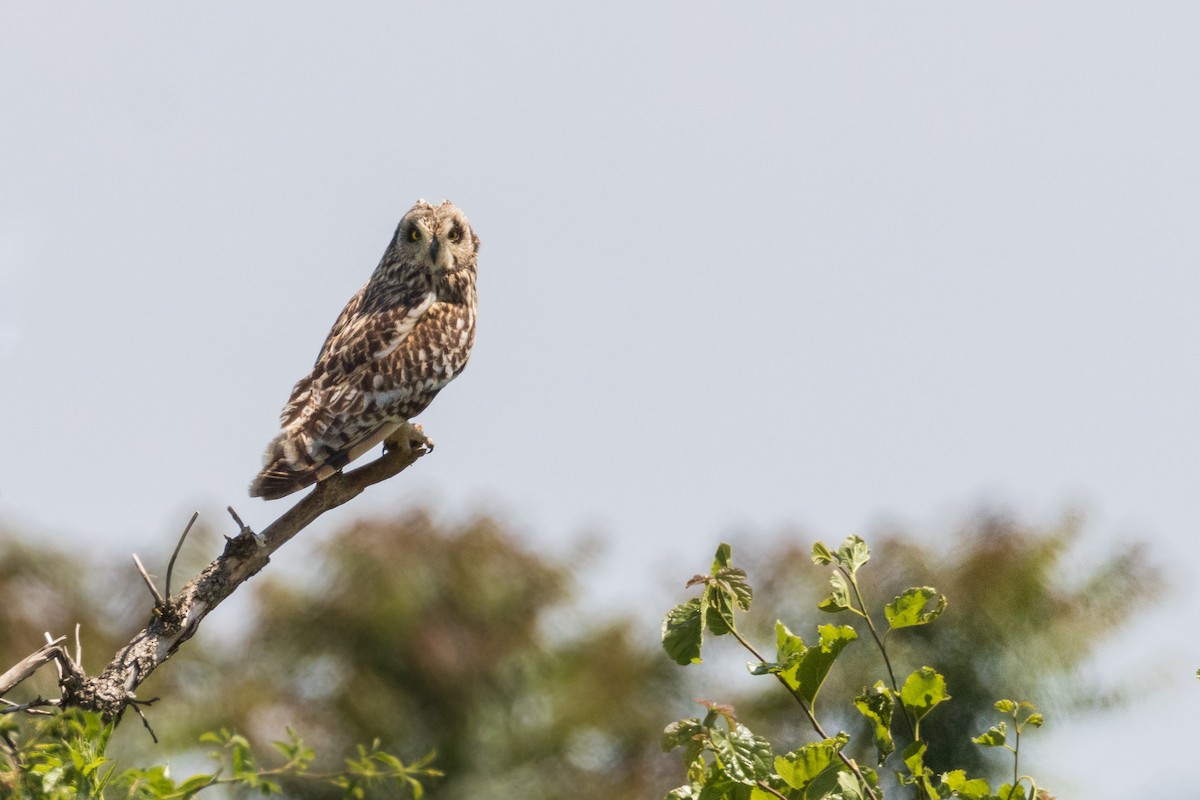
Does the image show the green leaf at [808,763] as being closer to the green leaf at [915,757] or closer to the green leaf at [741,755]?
the green leaf at [741,755]

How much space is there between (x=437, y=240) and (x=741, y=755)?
364cm

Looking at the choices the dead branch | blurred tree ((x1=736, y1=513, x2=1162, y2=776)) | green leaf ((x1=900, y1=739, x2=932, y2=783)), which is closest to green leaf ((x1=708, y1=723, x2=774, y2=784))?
green leaf ((x1=900, y1=739, x2=932, y2=783))

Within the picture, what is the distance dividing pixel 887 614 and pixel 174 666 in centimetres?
1585

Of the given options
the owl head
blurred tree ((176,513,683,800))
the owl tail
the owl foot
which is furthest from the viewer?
blurred tree ((176,513,683,800))

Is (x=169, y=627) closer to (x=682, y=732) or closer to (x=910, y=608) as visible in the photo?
(x=682, y=732)

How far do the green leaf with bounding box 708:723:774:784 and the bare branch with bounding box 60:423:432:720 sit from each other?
1248 millimetres

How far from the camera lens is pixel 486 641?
17906mm

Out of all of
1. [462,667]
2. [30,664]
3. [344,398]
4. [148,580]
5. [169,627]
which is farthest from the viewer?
[462,667]

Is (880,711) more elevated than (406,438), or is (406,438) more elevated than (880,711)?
(406,438)

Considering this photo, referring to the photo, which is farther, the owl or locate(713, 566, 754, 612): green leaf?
the owl

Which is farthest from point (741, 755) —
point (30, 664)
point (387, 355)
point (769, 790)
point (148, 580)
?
point (387, 355)

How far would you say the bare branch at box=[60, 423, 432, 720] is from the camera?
312 centimetres

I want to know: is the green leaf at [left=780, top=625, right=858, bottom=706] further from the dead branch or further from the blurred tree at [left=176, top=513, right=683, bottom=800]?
the blurred tree at [left=176, top=513, right=683, bottom=800]

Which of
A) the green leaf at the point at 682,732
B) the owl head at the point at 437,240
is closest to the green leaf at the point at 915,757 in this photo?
the green leaf at the point at 682,732
